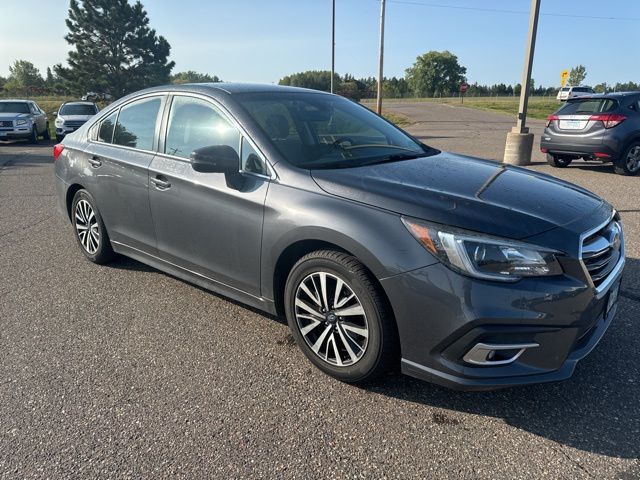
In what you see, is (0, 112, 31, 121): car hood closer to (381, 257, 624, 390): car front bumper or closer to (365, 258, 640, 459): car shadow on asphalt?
(365, 258, 640, 459): car shadow on asphalt

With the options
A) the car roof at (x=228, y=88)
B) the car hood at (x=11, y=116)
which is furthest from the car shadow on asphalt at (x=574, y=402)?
the car hood at (x=11, y=116)

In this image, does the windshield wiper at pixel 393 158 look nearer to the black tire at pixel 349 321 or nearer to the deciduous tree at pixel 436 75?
the black tire at pixel 349 321

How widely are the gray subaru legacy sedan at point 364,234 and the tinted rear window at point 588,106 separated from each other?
24.0ft

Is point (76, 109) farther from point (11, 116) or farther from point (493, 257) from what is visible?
point (493, 257)

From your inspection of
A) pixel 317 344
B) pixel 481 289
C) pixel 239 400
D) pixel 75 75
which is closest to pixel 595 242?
pixel 481 289

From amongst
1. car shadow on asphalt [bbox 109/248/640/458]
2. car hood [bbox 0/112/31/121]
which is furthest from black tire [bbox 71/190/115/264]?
car hood [bbox 0/112/31/121]

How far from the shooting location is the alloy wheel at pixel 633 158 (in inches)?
369

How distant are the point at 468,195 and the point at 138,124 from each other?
9.24ft

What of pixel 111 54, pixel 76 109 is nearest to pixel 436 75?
pixel 111 54

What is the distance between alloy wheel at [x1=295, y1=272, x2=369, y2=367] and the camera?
266cm

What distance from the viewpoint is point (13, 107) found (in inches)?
740

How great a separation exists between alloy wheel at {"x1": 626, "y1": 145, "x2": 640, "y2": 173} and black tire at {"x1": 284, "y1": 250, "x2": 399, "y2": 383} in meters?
8.93

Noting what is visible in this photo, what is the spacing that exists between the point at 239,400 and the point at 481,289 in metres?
1.42

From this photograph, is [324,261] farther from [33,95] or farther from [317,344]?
[33,95]
